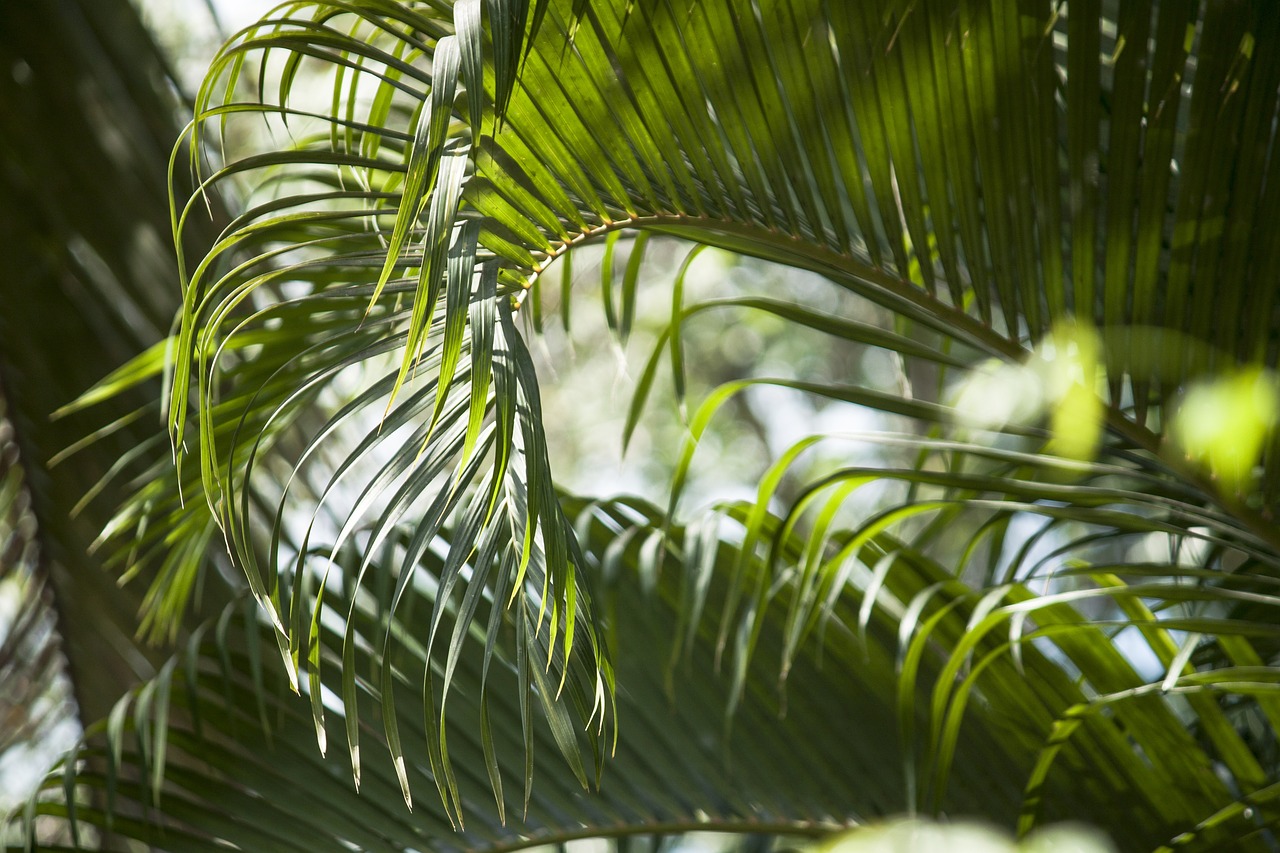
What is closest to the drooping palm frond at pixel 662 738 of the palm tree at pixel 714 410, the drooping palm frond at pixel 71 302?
the palm tree at pixel 714 410

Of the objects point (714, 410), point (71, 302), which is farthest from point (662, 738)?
point (71, 302)

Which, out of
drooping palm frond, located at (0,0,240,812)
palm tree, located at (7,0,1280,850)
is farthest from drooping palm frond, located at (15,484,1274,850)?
drooping palm frond, located at (0,0,240,812)

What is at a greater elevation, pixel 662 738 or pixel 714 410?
pixel 714 410

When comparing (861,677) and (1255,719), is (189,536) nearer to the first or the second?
(861,677)

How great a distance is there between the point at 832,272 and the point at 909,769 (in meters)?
0.39

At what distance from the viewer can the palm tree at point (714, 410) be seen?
480 mm

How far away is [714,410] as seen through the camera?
2.52 ft

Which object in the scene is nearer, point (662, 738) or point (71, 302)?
point (662, 738)

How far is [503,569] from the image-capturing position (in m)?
0.47

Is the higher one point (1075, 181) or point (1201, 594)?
point (1075, 181)

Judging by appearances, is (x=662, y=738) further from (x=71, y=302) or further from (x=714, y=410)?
(x=71, y=302)

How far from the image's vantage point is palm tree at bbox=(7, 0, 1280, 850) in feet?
1.58

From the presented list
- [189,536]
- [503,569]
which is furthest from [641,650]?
[503,569]

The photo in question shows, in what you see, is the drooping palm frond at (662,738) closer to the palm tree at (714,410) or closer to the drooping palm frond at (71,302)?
the palm tree at (714,410)
